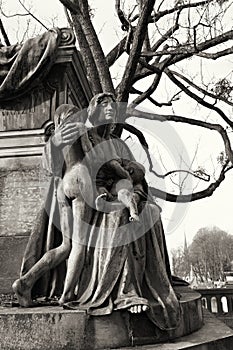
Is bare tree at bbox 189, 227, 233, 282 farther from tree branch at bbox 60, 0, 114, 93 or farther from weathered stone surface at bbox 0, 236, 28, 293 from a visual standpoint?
weathered stone surface at bbox 0, 236, 28, 293

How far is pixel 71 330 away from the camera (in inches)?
122

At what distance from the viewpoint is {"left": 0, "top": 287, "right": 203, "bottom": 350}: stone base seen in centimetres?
309

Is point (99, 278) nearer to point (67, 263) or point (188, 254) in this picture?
point (67, 263)

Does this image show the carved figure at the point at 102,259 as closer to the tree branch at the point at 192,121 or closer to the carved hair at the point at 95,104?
the carved hair at the point at 95,104

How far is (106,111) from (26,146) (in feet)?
3.90

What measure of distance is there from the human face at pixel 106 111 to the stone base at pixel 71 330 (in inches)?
80.1

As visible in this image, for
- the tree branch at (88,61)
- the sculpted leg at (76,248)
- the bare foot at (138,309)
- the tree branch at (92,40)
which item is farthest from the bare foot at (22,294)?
the tree branch at (92,40)

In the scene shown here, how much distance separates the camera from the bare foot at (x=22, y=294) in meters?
3.53

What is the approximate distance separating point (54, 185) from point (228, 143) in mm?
8125

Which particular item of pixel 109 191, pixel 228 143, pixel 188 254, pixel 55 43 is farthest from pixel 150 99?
pixel 188 254

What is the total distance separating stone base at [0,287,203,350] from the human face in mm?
2035

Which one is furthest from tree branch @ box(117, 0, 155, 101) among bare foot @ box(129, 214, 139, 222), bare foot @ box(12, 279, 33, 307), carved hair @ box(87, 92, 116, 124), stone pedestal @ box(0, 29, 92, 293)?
bare foot @ box(12, 279, 33, 307)

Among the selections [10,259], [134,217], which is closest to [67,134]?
[134,217]

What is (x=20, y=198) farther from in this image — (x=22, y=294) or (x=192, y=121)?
(x=192, y=121)
